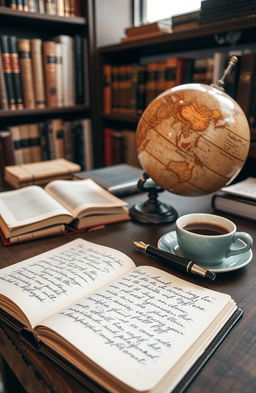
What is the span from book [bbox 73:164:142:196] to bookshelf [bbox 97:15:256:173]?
421mm

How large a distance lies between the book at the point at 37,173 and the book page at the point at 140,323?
0.73m

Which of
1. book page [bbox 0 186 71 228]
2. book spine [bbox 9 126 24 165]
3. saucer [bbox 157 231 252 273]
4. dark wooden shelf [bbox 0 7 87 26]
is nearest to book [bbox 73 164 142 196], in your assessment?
book page [bbox 0 186 71 228]

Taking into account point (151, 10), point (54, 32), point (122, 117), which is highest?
point (151, 10)

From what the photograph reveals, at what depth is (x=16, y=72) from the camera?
157 cm

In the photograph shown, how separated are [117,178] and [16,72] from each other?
2.96ft

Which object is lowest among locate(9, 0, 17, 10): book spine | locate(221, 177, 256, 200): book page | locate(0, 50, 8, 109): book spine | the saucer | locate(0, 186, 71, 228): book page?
the saucer

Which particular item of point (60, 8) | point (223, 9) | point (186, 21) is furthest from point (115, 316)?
point (60, 8)

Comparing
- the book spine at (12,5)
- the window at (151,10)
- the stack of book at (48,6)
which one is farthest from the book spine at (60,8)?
the window at (151,10)

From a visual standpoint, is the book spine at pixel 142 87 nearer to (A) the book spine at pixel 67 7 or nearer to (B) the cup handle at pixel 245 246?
(A) the book spine at pixel 67 7

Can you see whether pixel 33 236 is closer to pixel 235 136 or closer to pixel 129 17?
pixel 235 136

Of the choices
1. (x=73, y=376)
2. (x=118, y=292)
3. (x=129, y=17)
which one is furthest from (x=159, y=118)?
(x=129, y=17)

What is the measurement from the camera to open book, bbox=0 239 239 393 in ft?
1.18

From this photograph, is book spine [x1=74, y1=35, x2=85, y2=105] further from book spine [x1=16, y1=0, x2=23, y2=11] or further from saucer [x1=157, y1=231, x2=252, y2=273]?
saucer [x1=157, y1=231, x2=252, y2=273]

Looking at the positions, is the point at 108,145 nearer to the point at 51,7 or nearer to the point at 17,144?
the point at 17,144
